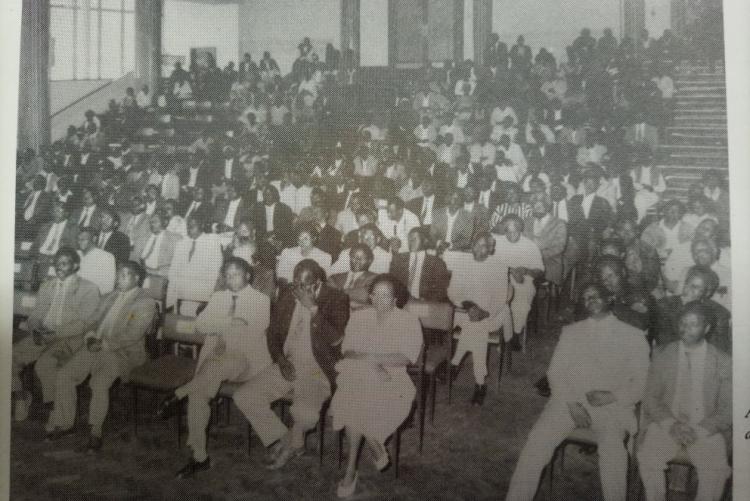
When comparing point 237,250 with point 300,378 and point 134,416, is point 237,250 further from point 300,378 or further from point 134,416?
point 134,416

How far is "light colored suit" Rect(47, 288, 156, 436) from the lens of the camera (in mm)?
2268

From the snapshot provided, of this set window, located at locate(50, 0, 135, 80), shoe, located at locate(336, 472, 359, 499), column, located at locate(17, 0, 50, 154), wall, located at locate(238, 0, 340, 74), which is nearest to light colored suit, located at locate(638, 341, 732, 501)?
shoe, located at locate(336, 472, 359, 499)

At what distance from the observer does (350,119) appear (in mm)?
2141

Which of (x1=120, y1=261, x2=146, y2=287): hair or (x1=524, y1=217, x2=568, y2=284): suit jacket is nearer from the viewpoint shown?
(x1=524, y1=217, x2=568, y2=284): suit jacket

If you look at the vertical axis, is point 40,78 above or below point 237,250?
above

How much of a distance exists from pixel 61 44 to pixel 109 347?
1008 millimetres

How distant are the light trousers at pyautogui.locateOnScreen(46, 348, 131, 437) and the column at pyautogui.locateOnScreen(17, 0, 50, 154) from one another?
2.39 ft

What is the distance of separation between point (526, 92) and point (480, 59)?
18 centimetres

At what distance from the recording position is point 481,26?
6.95 ft

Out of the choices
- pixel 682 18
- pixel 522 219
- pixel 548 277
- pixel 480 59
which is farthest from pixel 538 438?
pixel 682 18

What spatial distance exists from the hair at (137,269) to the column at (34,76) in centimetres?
47

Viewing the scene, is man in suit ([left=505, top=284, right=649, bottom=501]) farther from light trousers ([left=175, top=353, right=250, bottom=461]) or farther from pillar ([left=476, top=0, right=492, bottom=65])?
light trousers ([left=175, top=353, right=250, bottom=461])

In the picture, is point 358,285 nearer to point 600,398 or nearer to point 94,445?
point 600,398

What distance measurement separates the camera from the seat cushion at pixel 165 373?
2.25 metres
